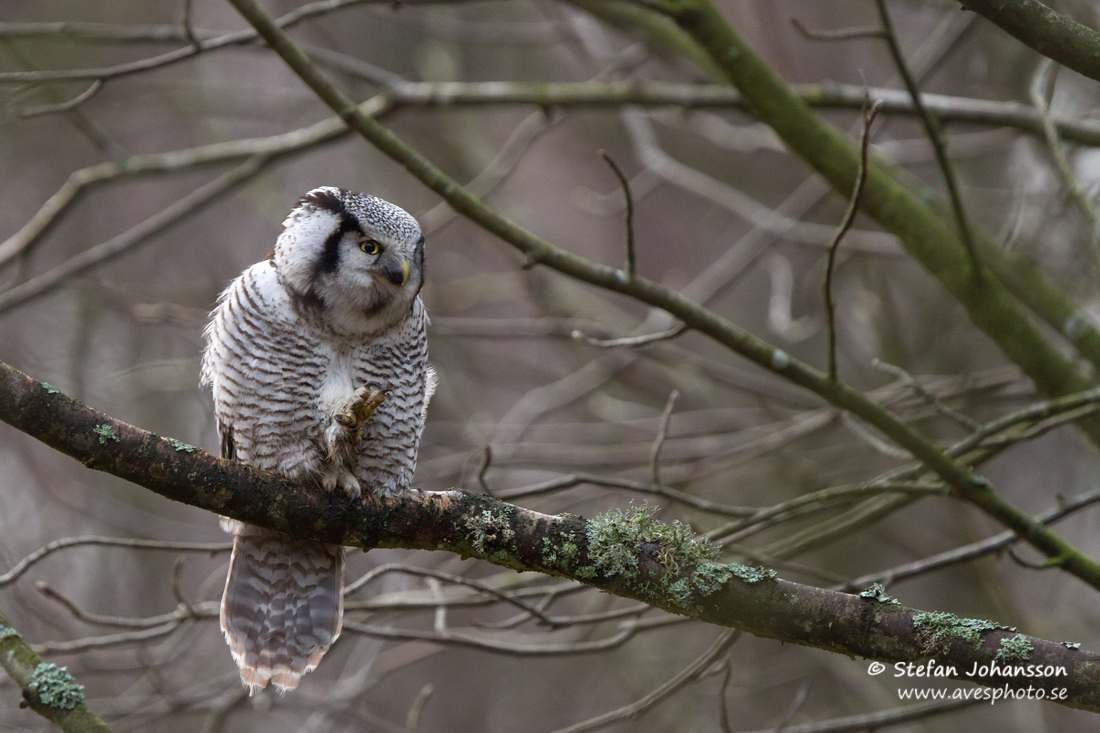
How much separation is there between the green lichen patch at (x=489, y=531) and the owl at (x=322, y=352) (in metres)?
0.69

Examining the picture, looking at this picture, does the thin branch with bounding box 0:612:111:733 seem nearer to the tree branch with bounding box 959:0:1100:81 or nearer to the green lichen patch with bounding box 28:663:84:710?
the green lichen patch with bounding box 28:663:84:710

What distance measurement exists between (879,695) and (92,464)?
4566mm

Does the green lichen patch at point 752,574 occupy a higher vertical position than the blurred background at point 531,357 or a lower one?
lower

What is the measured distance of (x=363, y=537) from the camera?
9.59ft

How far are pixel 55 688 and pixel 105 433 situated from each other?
34.8 inches

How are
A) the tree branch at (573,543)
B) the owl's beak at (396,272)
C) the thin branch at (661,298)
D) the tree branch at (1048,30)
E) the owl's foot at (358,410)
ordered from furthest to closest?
1. the owl's beak at (396,272)
2. the thin branch at (661,298)
3. the owl's foot at (358,410)
4. the tree branch at (573,543)
5. the tree branch at (1048,30)

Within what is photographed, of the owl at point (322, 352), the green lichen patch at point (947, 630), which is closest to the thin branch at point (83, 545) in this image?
the owl at point (322, 352)

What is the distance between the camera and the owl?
3438 millimetres

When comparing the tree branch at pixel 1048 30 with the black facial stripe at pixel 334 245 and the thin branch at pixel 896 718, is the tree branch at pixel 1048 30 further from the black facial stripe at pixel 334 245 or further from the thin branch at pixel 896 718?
the black facial stripe at pixel 334 245

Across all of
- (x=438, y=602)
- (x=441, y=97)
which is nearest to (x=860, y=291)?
(x=441, y=97)

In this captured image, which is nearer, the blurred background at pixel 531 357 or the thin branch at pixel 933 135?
the thin branch at pixel 933 135

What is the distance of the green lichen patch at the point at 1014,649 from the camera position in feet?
7.95

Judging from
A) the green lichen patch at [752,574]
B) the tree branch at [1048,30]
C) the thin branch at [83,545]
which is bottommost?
the thin branch at [83,545]

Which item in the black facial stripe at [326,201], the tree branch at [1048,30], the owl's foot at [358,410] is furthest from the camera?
the black facial stripe at [326,201]
